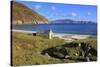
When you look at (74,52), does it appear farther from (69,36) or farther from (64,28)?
(64,28)

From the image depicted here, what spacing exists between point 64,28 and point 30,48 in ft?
1.66

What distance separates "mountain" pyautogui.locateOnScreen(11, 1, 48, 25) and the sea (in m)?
0.05

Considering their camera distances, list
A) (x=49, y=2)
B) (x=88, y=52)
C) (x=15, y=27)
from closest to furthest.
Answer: (x=15, y=27)
(x=49, y=2)
(x=88, y=52)

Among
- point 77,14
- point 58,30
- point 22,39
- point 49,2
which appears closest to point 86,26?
point 77,14

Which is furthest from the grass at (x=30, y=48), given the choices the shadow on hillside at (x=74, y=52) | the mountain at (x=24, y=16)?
the mountain at (x=24, y=16)

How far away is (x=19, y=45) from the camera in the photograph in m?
2.51

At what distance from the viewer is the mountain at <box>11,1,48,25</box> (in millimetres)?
2487

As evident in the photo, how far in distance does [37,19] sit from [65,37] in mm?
430

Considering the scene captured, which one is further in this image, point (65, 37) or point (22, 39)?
point (65, 37)

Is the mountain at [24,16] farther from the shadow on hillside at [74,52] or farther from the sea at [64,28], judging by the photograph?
the shadow on hillside at [74,52]

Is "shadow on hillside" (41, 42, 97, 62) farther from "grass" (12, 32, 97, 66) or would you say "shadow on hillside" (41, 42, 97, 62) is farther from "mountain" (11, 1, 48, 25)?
"mountain" (11, 1, 48, 25)

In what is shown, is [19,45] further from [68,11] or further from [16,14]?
[68,11]

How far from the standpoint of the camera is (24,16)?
8.41 feet

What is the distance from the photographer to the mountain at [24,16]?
8.16ft
